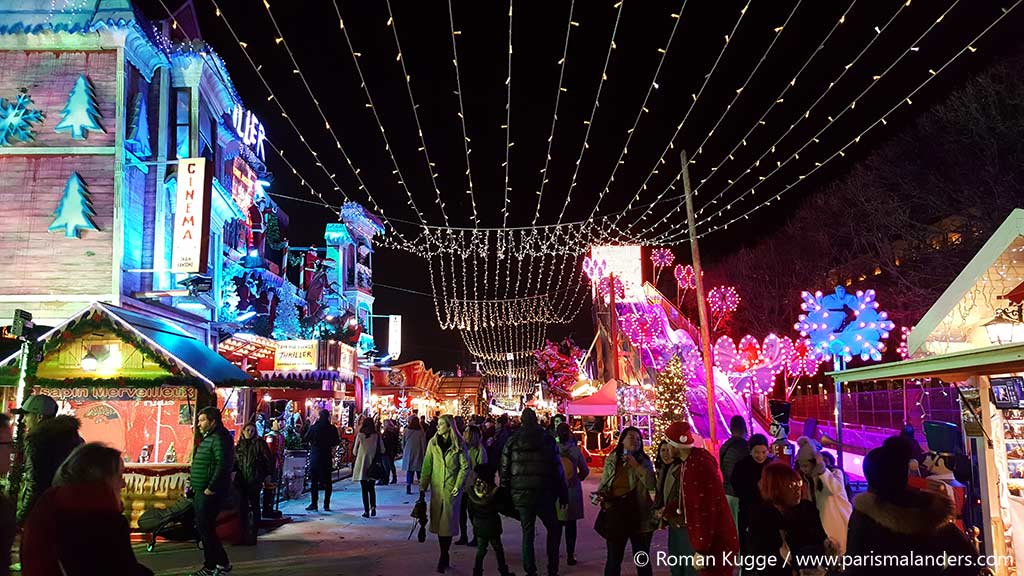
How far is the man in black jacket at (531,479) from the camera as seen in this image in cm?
798

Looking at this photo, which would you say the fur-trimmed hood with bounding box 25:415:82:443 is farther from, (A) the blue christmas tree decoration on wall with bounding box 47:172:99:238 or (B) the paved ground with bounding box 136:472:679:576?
(A) the blue christmas tree decoration on wall with bounding box 47:172:99:238

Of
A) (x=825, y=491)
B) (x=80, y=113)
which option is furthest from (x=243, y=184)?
(x=825, y=491)

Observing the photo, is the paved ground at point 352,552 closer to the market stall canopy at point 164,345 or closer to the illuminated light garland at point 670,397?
the market stall canopy at point 164,345

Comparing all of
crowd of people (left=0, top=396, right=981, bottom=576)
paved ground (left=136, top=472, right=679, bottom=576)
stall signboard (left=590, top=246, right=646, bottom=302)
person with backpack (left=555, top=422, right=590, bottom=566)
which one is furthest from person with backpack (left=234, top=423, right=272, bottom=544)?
stall signboard (left=590, top=246, right=646, bottom=302)

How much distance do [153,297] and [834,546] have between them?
14.4 m

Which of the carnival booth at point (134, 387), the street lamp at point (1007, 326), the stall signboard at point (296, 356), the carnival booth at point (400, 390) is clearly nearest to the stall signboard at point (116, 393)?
the carnival booth at point (134, 387)

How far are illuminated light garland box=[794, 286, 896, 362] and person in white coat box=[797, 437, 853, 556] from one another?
22.6 feet

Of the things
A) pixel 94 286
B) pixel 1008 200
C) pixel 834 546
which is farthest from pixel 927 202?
pixel 94 286

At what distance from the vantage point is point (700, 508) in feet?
18.5

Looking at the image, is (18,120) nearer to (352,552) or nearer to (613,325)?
(352,552)

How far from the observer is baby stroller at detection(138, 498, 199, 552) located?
33.0 ft

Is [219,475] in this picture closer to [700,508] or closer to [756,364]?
[700,508]

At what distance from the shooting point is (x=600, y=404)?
2284 cm

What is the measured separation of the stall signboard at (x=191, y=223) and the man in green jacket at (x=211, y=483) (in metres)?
7.09
